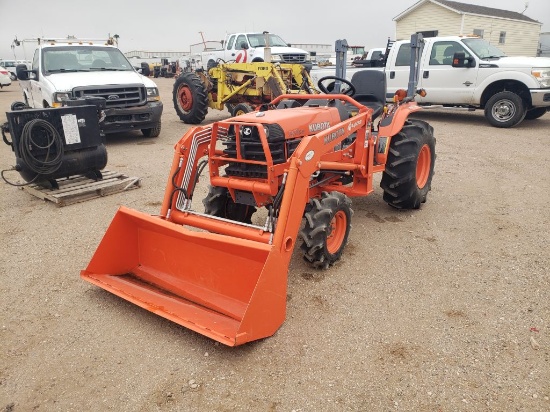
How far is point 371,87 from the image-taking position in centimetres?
550

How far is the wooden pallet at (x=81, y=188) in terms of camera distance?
5.75 metres

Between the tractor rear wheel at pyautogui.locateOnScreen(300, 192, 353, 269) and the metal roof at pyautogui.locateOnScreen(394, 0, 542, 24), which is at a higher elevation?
the metal roof at pyautogui.locateOnScreen(394, 0, 542, 24)

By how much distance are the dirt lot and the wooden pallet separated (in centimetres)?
53

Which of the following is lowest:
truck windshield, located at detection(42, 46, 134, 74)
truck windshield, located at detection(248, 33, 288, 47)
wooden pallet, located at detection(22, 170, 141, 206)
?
wooden pallet, located at detection(22, 170, 141, 206)

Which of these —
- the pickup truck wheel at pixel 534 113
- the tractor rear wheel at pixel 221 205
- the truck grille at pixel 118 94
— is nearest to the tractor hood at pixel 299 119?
the tractor rear wheel at pixel 221 205

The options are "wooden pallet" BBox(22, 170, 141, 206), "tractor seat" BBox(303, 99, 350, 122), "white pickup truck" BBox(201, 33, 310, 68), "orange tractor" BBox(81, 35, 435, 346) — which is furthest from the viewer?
"white pickup truck" BBox(201, 33, 310, 68)

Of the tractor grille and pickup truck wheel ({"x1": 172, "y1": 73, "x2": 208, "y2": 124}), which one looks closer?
the tractor grille

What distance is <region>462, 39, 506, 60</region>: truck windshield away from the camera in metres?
10.7

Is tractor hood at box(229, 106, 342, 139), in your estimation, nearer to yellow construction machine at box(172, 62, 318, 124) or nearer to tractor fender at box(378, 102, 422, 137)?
tractor fender at box(378, 102, 422, 137)

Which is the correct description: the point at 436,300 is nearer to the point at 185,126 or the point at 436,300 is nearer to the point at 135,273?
the point at 135,273

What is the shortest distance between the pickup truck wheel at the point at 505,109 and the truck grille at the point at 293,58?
6.45 metres

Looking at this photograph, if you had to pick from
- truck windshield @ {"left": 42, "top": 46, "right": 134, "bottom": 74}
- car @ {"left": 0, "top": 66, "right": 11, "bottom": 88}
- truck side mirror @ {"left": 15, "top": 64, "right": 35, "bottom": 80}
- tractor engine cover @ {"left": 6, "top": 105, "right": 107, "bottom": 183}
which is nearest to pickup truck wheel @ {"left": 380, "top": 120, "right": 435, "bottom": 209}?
tractor engine cover @ {"left": 6, "top": 105, "right": 107, "bottom": 183}

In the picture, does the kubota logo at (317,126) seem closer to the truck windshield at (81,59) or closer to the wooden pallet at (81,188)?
the wooden pallet at (81,188)

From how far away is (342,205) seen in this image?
3891mm
